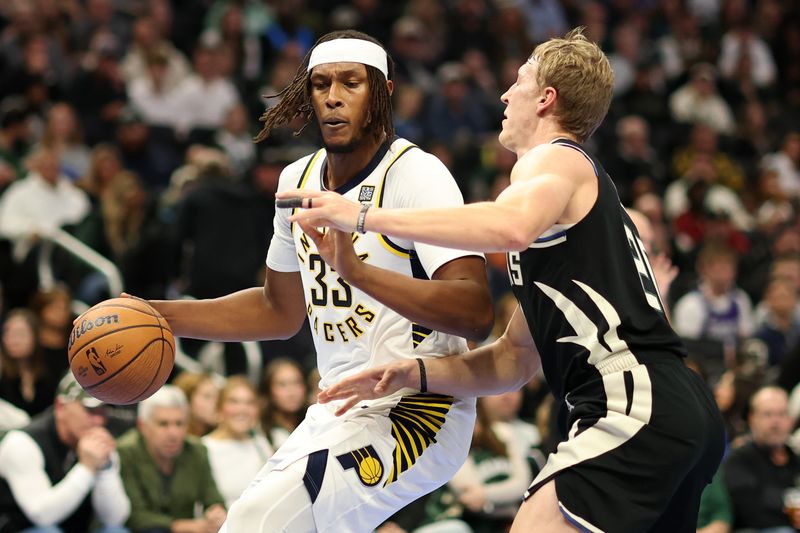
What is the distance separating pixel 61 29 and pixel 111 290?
497cm

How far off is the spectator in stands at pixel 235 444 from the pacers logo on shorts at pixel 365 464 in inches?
165

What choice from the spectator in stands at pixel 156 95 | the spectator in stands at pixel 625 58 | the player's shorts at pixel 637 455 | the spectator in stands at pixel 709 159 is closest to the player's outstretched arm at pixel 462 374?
the player's shorts at pixel 637 455

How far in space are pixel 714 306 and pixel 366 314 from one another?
7943mm

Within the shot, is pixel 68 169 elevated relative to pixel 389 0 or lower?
lower

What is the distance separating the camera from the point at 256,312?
210 inches

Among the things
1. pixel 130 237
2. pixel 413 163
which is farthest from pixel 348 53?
pixel 130 237

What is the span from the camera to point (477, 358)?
187 inches

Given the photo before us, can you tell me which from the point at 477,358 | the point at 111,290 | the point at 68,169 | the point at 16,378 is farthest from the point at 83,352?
the point at 68,169

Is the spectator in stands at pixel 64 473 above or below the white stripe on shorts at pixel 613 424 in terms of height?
below

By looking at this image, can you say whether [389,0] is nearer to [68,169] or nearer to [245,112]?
[245,112]

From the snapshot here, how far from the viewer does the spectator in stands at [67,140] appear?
12609 millimetres

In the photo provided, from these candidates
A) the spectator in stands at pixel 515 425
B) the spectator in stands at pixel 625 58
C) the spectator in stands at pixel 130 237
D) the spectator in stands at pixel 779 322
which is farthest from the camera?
the spectator in stands at pixel 625 58

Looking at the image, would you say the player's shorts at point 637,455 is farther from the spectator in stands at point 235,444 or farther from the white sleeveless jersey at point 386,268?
the spectator in stands at point 235,444

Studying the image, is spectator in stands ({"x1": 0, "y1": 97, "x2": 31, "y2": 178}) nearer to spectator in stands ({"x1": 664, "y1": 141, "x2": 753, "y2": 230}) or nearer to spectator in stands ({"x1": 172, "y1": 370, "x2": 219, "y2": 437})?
spectator in stands ({"x1": 172, "y1": 370, "x2": 219, "y2": 437})
